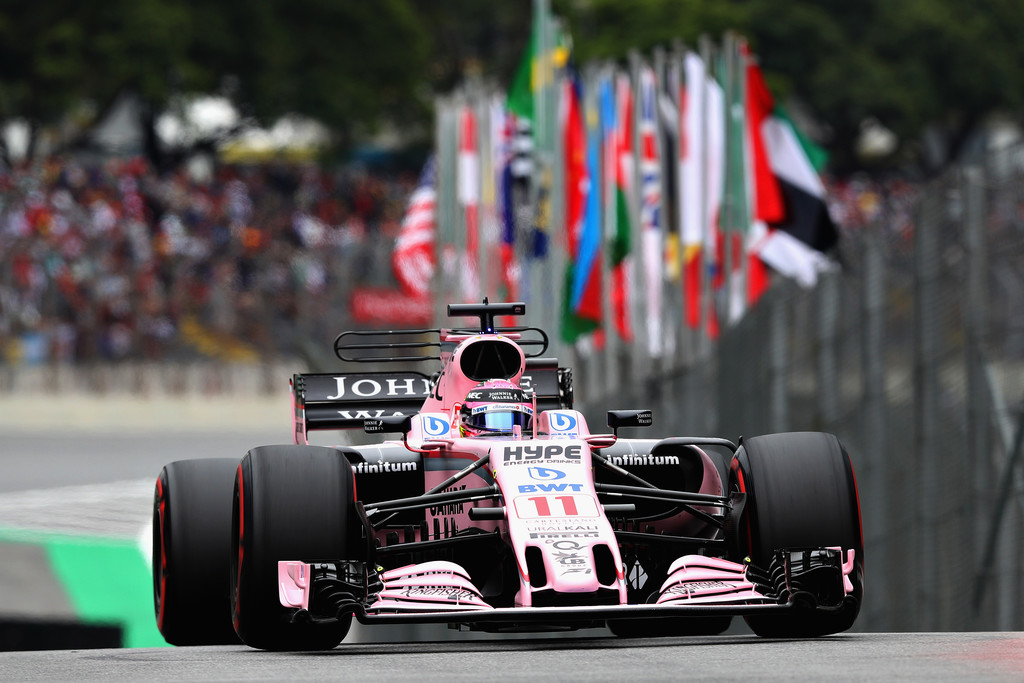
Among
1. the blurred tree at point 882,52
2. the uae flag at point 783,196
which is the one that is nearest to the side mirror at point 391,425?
the uae flag at point 783,196

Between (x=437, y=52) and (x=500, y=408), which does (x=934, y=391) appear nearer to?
(x=500, y=408)

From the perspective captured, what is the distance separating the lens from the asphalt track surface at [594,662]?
6.67 metres

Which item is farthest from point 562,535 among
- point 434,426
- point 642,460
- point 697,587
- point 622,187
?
point 622,187

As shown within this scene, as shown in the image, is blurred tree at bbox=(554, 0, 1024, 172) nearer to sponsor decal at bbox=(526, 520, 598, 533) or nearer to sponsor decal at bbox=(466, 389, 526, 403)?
sponsor decal at bbox=(466, 389, 526, 403)

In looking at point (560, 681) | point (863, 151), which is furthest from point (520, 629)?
point (863, 151)

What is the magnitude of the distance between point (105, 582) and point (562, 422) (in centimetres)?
812

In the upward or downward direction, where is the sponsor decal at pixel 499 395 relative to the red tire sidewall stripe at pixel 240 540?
upward

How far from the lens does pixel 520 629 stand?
8.20 metres

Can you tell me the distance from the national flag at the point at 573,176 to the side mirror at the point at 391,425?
13303 mm

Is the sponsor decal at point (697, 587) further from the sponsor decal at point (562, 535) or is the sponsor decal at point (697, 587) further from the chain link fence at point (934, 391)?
the chain link fence at point (934, 391)

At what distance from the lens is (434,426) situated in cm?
938

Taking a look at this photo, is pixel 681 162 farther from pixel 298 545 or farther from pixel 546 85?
pixel 298 545

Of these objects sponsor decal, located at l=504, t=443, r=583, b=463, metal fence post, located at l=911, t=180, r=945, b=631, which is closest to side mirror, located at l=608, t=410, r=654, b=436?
sponsor decal, located at l=504, t=443, r=583, b=463

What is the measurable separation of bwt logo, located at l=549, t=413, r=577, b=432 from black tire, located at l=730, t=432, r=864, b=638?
92 centimetres
